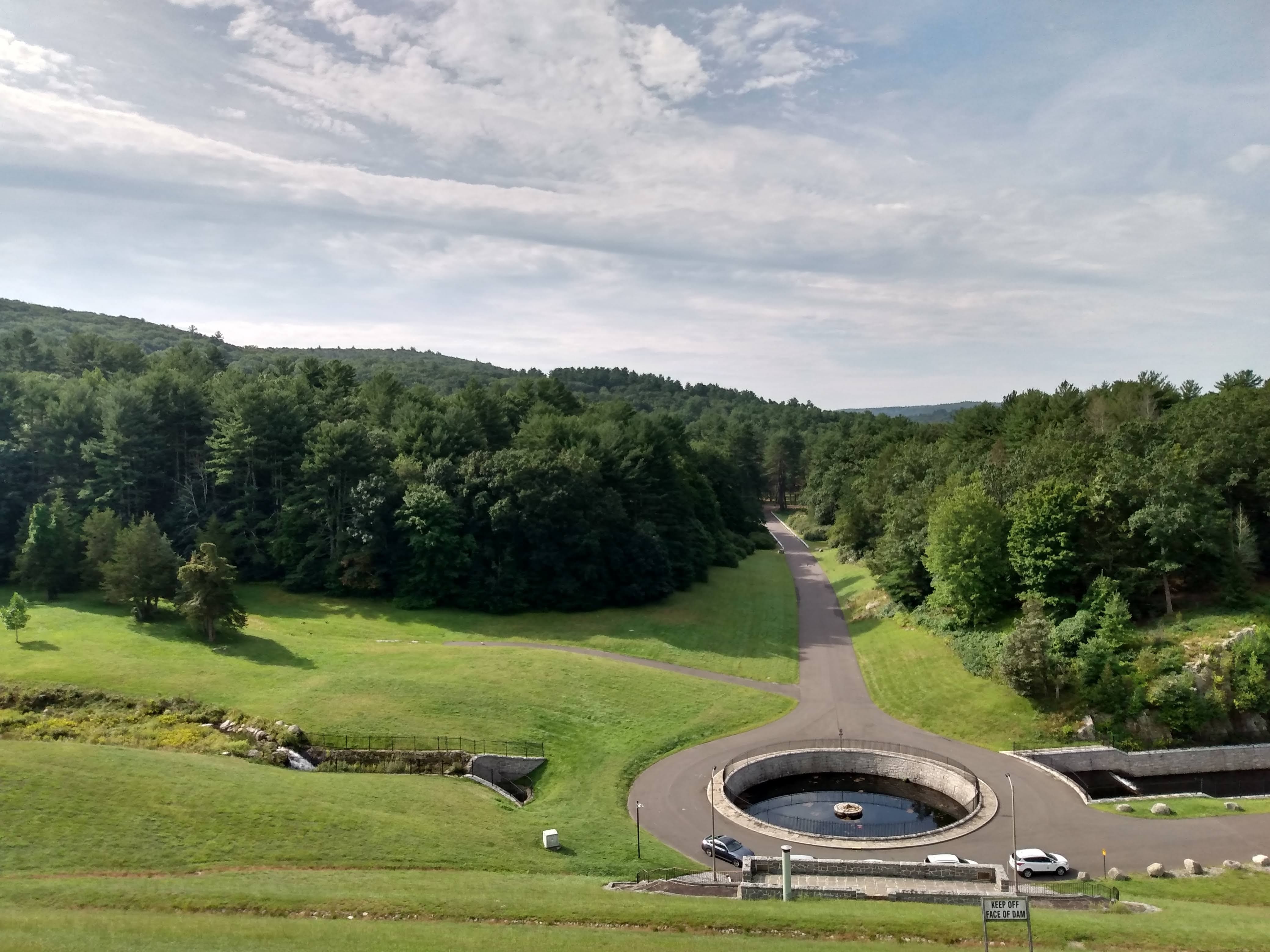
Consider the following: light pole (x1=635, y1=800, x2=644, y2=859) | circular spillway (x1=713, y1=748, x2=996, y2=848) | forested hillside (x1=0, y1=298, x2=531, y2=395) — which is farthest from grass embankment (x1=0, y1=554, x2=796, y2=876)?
forested hillside (x1=0, y1=298, x2=531, y2=395)

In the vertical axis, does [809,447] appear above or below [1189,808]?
above

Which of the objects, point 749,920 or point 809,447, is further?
point 809,447

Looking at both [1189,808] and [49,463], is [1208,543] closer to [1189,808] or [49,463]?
[1189,808]

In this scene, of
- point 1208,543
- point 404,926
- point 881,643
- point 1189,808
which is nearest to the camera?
point 404,926

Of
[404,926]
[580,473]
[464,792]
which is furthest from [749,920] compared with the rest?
[580,473]

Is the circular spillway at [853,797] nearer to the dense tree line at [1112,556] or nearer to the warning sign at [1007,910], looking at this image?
the dense tree line at [1112,556]

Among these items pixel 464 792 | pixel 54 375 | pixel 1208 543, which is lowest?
pixel 464 792

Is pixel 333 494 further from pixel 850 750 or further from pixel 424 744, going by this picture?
pixel 850 750

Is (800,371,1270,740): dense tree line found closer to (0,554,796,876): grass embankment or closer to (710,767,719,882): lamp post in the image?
(0,554,796,876): grass embankment
